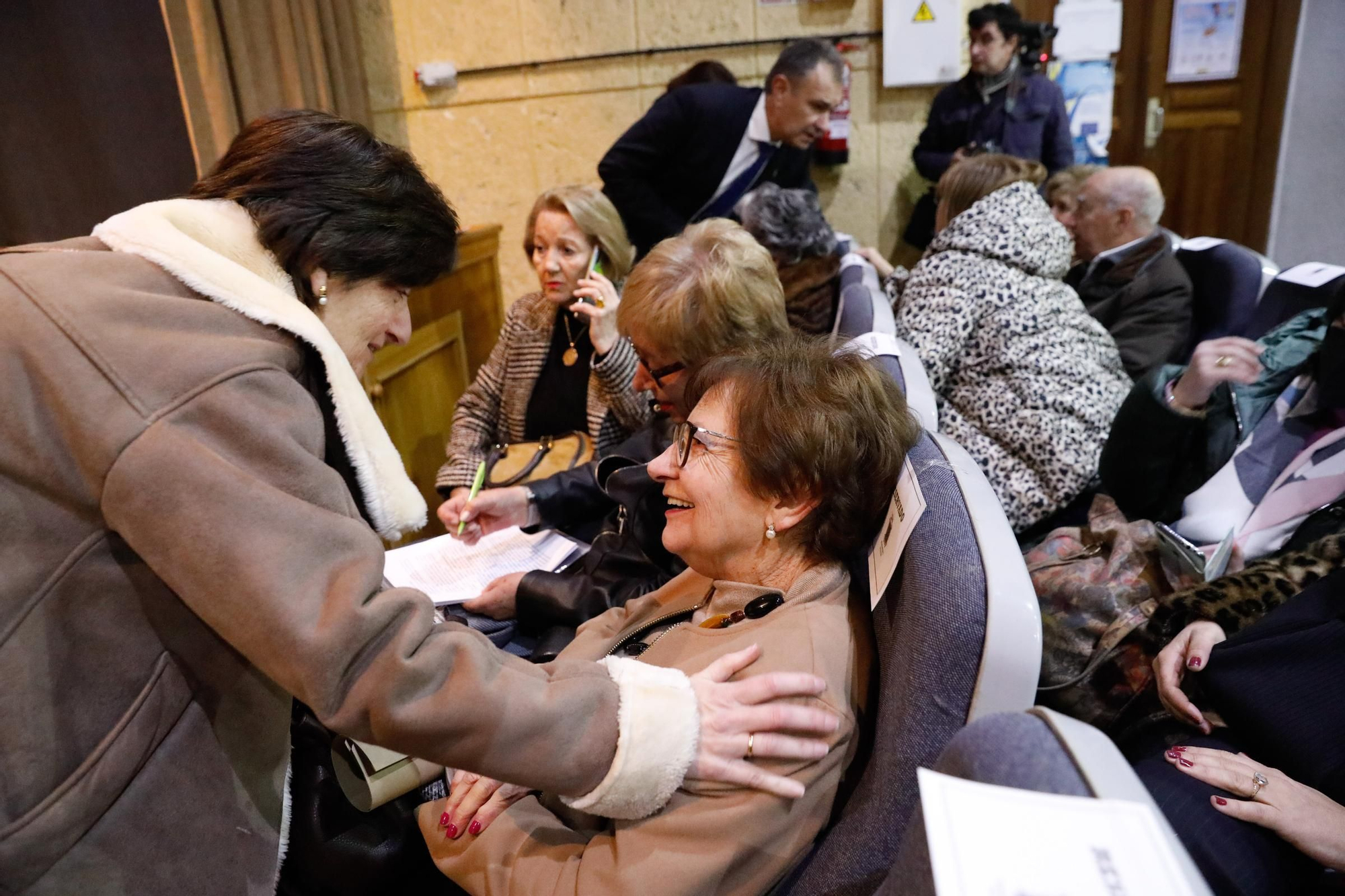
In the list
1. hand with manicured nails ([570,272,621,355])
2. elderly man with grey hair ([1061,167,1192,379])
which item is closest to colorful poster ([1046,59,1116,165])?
elderly man with grey hair ([1061,167,1192,379])

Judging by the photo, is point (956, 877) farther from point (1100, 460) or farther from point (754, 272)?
point (1100, 460)

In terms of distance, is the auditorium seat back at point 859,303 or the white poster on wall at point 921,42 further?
the white poster on wall at point 921,42

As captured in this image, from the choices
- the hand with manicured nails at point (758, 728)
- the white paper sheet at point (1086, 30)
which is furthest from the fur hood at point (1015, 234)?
the white paper sheet at point (1086, 30)

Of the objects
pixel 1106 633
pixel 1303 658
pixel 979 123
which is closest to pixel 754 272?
pixel 1106 633

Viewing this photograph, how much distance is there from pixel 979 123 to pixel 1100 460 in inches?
89.6

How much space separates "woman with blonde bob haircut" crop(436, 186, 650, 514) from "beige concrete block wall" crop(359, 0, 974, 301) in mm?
1908

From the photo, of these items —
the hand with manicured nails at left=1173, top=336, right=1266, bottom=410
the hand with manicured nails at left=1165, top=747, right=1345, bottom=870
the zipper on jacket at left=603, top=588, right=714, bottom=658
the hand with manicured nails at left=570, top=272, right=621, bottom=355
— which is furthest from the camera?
the hand with manicured nails at left=570, top=272, right=621, bottom=355

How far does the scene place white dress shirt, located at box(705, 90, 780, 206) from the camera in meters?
3.04

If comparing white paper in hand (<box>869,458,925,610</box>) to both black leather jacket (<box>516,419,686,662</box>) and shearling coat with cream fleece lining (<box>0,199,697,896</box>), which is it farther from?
black leather jacket (<box>516,419,686,662</box>)

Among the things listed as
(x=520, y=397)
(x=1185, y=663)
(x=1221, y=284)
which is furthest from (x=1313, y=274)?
(x=520, y=397)

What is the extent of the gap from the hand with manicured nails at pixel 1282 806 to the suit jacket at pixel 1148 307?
66.9 inches

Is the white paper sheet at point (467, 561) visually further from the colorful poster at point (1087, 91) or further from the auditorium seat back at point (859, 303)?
the colorful poster at point (1087, 91)

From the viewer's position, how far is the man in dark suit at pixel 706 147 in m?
2.97

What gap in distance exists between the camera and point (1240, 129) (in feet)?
14.9
